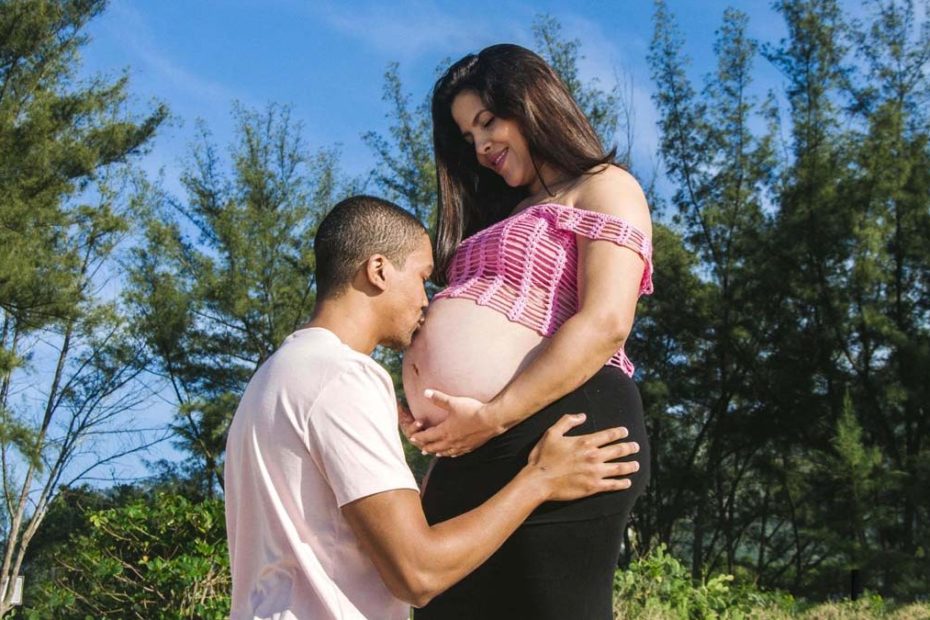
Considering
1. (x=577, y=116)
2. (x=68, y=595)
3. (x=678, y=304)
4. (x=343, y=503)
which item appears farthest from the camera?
(x=678, y=304)

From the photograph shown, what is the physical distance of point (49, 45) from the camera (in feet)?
60.2

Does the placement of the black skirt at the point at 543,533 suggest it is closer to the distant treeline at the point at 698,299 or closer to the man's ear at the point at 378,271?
the man's ear at the point at 378,271

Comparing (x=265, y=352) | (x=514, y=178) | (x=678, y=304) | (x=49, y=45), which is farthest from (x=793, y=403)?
(x=514, y=178)

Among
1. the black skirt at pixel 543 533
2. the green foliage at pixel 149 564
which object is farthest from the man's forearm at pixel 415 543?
the green foliage at pixel 149 564

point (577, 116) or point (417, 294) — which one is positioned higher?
point (577, 116)

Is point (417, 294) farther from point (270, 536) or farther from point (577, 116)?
point (577, 116)

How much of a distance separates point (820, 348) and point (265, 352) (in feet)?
33.7

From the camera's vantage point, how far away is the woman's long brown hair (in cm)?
225

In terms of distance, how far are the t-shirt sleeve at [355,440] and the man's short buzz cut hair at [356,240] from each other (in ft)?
0.85

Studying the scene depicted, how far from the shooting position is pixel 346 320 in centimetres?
179

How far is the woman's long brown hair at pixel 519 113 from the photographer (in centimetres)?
225

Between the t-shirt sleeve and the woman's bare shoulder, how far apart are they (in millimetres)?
Answer: 736

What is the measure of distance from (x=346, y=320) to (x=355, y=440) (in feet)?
0.93

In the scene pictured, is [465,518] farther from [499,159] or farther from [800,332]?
[800,332]
